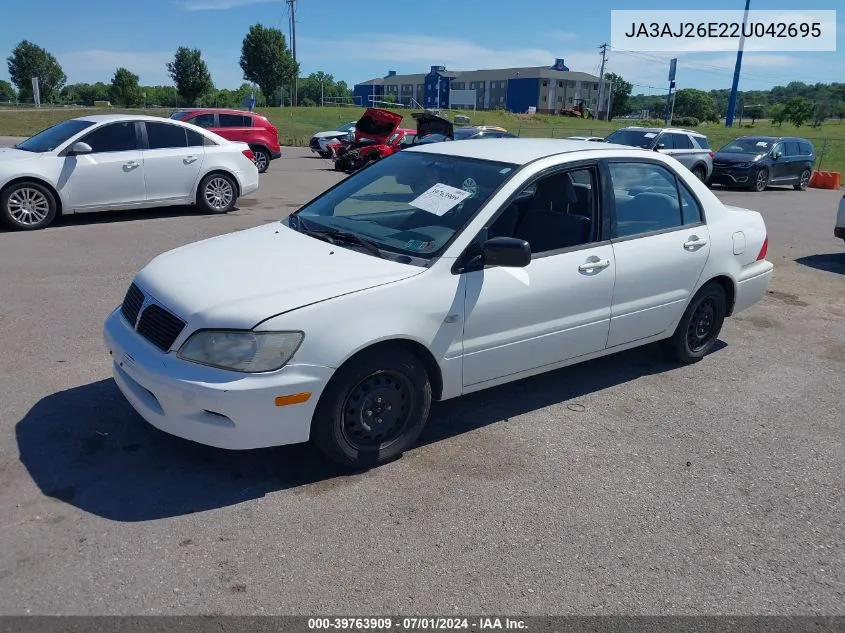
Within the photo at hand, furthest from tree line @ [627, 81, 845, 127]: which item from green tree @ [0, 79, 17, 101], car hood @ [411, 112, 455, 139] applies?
green tree @ [0, 79, 17, 101]

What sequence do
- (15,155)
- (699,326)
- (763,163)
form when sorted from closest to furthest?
(699,326), (15,155), (763,163)

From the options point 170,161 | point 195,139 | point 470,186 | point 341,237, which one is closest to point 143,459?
point 341,237

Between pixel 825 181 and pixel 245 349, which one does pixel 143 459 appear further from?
pixel 825 181

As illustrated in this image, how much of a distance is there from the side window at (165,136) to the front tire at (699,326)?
329 inches

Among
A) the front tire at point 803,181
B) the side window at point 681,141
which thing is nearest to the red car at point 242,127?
the side window at point 681,141

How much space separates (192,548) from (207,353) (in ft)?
2.92

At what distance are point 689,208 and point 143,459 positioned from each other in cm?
415

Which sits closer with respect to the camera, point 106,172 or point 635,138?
point 106,172

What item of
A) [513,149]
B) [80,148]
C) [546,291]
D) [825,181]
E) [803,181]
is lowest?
[825,181]

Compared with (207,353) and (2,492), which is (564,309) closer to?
(207,353)

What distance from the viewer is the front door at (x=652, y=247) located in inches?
184

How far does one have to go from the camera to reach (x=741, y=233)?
5.52 m

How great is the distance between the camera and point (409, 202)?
438cm

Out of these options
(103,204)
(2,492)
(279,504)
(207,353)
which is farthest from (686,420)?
(103,204)
